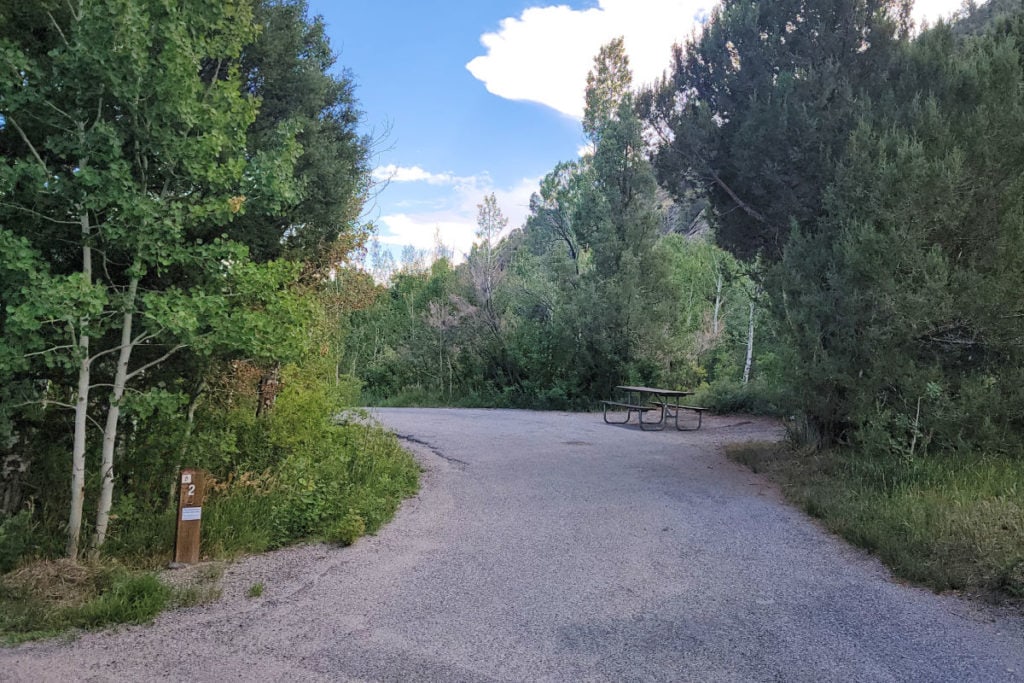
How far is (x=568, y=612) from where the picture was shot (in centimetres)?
443

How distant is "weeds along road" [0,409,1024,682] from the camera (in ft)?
11.8

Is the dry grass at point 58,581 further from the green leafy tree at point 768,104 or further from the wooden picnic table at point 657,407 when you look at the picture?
the wooden picnic table at point 657,407

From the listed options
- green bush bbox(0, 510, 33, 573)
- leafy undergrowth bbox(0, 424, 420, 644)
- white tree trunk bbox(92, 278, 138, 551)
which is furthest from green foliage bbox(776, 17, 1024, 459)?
green bush bbox(0, 510, 33, 573)

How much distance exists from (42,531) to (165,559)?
1009 mm

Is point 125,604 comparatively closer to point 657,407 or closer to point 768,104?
point 768,104

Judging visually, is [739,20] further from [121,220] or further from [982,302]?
[121,220]

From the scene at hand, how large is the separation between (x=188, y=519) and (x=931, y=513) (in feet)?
20.5

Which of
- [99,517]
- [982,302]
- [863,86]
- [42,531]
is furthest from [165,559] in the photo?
[863,86]

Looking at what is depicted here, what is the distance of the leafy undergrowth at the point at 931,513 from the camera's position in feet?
15.7

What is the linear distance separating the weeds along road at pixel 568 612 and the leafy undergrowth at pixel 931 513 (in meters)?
0.23

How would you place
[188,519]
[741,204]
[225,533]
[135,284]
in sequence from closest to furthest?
1. [135,284]
2. [188,519]
3. [225,533]
4. [741,204]

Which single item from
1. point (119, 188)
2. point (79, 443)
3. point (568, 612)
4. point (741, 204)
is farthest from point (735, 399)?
point (119, 188)

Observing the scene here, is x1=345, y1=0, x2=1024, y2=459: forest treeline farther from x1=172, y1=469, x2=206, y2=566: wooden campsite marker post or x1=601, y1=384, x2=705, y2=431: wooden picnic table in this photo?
x1=172, y1=469, x2=206, y2=566: wooden campsite marker post

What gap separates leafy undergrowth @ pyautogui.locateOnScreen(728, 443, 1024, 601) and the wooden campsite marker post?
5551 millimetres
